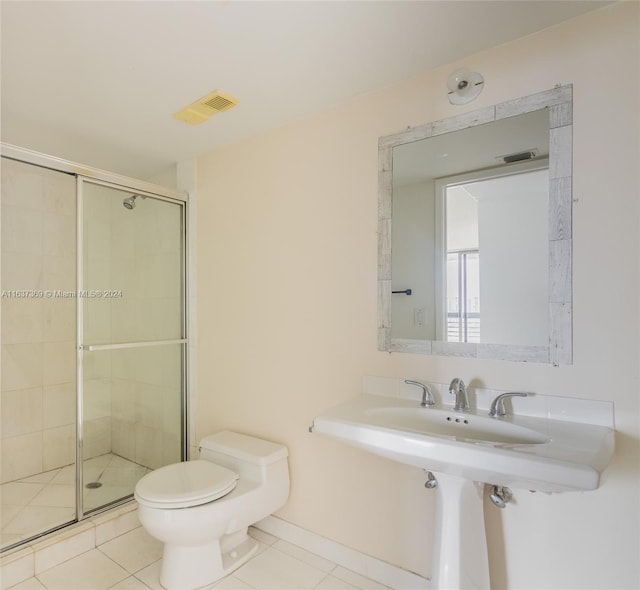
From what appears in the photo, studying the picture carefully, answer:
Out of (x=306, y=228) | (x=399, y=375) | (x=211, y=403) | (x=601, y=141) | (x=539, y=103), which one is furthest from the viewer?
(x=211, y=403)

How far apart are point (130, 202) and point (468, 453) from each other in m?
2.24

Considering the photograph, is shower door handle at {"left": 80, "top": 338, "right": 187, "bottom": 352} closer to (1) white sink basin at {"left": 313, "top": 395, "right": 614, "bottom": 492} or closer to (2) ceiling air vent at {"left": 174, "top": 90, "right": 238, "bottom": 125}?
(2) ceiling air vent at {"left": 174, "top": 90, "right": 238, "bottom": 125}

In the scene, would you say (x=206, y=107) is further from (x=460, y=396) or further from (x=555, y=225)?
(x=460, y=396)

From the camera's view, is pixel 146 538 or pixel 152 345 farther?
pixel 152 345

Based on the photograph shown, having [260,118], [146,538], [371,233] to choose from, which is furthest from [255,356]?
[260,118]

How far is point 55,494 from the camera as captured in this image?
2203mm

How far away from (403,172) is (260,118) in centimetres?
83

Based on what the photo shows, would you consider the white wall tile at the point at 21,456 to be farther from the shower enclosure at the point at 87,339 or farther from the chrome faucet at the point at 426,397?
the chrome faucet at the point at 426,397

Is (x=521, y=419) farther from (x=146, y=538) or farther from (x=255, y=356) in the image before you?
(x=146, y=538)

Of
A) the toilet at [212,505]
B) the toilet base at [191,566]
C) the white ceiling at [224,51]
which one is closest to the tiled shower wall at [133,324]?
the white ceiling at [224,51]

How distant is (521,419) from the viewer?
1.30 metres

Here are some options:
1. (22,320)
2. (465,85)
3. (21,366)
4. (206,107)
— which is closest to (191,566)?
(21,366)

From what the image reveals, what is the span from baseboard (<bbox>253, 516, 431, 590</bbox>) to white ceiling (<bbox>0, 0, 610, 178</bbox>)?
6.89 feet

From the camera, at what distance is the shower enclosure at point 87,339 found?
81.5 inches
